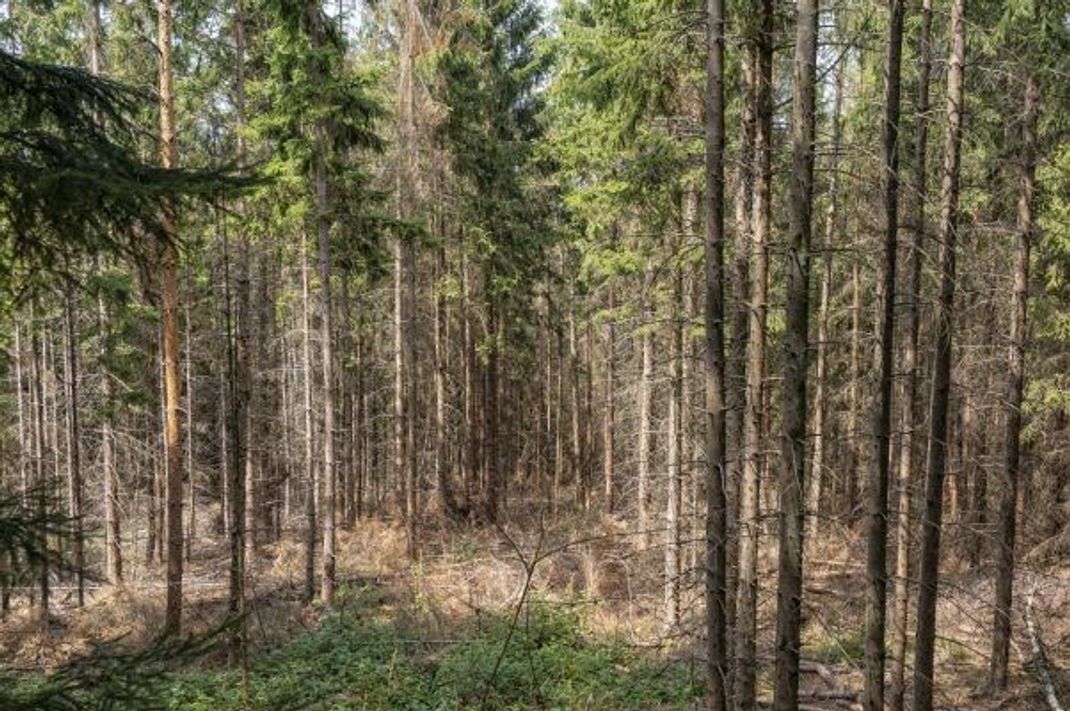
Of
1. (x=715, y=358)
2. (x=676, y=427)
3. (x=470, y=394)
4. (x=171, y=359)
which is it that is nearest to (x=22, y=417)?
(x=171, y=359)

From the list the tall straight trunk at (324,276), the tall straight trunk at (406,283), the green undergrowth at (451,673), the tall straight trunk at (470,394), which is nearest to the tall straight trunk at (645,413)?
the green undergrowth at (451,673)

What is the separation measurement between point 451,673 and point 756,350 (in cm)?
609

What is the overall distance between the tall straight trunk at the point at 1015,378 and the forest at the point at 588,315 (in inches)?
3.0

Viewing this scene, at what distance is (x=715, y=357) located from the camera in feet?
21.5

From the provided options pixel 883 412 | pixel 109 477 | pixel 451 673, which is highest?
pixel 883 412

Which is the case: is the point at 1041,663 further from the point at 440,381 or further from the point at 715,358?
the point at 440,381

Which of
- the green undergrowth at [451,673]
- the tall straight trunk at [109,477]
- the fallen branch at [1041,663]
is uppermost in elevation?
the tall straight trunk at [109,477]

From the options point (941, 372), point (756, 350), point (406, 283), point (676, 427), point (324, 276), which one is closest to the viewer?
point (756, 350)

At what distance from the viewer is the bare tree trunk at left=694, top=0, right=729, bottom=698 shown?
21.0ft

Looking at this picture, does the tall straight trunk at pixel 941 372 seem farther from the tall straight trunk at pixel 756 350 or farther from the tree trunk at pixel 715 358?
the tree trunk at pixel 715 358

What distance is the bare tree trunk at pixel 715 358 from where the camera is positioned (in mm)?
6391

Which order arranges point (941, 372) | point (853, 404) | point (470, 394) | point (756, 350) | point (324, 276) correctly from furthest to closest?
point (470, 394)
point (853, 404)
point (324, 276)
point (941, 372)
point (756, 350)

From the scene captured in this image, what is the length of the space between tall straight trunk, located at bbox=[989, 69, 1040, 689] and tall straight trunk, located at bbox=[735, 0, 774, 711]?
198 inches

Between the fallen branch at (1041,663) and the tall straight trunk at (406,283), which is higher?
the tall straight trunk at (406,283)
